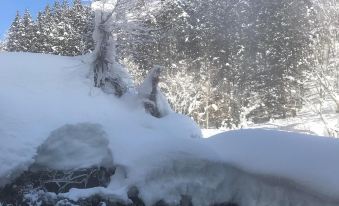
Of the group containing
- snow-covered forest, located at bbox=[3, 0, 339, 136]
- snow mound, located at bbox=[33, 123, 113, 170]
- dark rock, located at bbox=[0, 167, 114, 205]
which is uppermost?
snow-covered forest, located at bbox=[3, 0, 339, 136]

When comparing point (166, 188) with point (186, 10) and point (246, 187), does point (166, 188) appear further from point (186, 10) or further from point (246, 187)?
point (186, 10)

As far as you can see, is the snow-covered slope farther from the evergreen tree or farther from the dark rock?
→ the evergreen tree

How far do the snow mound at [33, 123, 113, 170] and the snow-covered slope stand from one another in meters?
0.01

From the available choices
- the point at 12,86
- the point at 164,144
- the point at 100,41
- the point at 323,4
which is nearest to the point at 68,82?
the point at 12,86

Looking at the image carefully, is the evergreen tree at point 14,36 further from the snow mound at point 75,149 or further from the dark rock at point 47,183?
the dark rock at point 47,183

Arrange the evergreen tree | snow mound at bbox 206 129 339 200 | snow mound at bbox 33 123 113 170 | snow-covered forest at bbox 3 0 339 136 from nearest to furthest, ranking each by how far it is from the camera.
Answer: snow mound at bbox 206 129 339 200 < snow mound at bbox 33 123 113 170 < snow-covered forest at bbox 3 0 339 136 < the evergreen tree

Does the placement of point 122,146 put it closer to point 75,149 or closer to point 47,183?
point 75,149

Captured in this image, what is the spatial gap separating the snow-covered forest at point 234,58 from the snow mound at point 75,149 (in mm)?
11393

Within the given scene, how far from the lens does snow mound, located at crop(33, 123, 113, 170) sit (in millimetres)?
7680

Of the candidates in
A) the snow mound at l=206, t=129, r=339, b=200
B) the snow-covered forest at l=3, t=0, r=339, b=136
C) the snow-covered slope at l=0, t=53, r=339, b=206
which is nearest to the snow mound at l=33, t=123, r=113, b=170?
the snow-covered slope at l=0, t=53, r=339, b=206

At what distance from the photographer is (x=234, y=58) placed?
22281 mm

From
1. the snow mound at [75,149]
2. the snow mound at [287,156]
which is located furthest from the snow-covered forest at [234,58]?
the snow mound at [287,156]

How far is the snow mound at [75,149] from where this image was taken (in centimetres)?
768

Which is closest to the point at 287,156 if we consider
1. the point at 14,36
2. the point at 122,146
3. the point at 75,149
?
the point at 122,146
